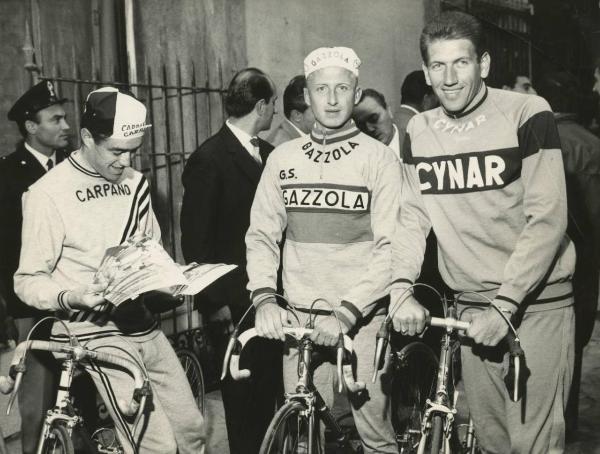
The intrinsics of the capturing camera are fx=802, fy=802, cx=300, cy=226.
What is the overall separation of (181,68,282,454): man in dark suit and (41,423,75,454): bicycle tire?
148cm

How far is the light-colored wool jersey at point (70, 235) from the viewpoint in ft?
11.6

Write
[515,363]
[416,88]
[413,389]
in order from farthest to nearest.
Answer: [416,88] < [413,389] < [515,363]

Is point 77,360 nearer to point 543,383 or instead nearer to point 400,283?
point 400,283

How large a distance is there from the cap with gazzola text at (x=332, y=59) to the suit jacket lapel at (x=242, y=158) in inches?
37.9

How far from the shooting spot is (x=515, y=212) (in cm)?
342

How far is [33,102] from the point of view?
5141 millimetres

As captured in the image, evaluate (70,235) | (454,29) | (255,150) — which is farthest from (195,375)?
(454,29)

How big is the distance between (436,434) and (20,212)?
2.87m

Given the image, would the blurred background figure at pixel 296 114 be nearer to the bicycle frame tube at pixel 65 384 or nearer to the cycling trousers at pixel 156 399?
the cycling trousers at pixel 156 399

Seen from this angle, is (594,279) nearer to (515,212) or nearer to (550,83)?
(550,83)

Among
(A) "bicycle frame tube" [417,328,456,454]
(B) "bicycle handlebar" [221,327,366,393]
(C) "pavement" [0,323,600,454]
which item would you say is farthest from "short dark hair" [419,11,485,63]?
(C) "pavement" [0,323,600,454]

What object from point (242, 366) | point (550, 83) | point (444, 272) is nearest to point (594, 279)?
point (550, 83)

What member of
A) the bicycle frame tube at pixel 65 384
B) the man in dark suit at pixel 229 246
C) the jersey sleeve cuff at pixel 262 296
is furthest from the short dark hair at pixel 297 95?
the bicycle frame tube at pixel 65 384

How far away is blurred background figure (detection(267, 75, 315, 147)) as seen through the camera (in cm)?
608
